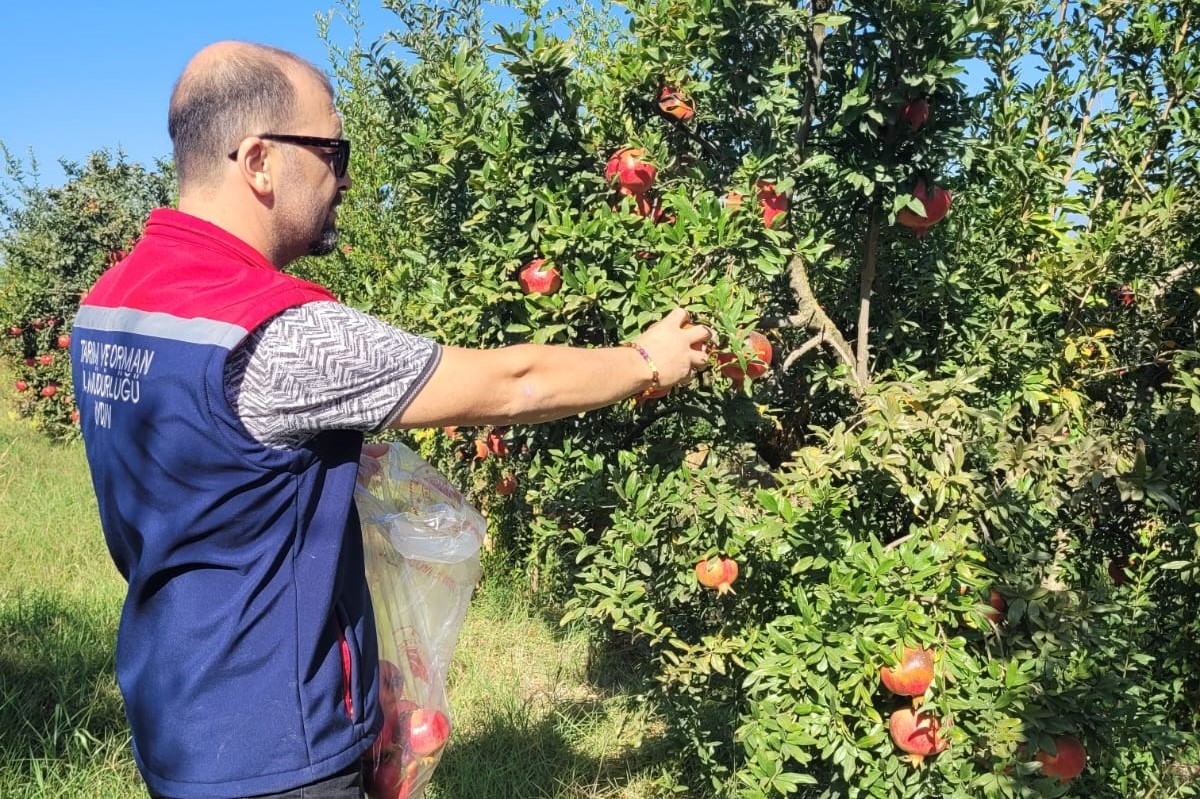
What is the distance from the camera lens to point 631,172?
223 cm

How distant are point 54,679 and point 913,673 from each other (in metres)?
3.07

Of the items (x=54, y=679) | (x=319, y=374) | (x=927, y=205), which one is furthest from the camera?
(x=54, y=679)

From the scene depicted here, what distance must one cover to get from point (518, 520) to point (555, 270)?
107 inches

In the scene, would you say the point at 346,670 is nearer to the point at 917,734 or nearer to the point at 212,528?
the point at 212,528

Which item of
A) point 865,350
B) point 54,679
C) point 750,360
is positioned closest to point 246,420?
point 750,360

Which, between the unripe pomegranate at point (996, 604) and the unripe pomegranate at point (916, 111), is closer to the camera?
the unripe pomegranate at point (996, 604)

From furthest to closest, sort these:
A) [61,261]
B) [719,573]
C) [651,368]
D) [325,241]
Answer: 1. [61,261]
2. [719,573]
3. [651,368]
4. [325,241]

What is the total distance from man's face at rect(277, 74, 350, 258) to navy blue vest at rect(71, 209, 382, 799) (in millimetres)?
96

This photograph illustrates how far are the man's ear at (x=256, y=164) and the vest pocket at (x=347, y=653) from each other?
0.68 m

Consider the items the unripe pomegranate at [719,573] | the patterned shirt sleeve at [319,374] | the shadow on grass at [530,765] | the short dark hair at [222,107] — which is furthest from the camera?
the shadow on grass at [530,765]

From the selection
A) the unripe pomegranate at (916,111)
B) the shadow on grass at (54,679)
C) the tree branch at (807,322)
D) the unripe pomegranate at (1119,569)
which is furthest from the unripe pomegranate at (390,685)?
the unripe pomegranate at (1119,569)

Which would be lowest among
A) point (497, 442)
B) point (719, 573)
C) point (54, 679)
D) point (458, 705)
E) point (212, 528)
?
point (458, 705)

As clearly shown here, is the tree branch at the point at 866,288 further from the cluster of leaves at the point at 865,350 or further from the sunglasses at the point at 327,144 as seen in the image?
the sunglasses at the point at 327,144

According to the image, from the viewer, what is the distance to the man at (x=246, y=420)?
135cm
